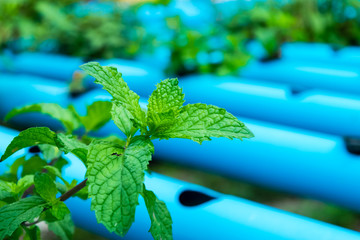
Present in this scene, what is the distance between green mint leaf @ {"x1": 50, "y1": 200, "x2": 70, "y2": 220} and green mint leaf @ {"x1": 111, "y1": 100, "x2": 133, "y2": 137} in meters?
0.15

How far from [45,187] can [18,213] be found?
0.18 feet

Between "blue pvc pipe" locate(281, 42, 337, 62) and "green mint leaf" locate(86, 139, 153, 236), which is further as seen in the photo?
"blue pvc pipe" locate(281, 42, 337, 62)

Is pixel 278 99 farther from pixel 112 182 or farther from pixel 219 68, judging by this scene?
pixel 112 182

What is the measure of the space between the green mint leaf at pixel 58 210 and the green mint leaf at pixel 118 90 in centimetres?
17

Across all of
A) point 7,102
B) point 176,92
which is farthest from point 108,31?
point 176,92

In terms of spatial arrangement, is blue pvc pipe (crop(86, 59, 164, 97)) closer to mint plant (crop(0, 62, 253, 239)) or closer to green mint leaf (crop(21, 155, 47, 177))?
green mint leaf (crop(21, 155, 47, 177))

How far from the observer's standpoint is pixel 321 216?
5.03 feet

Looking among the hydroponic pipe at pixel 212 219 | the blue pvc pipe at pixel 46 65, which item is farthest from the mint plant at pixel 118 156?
the blue pvc pipe at pixel 46 65

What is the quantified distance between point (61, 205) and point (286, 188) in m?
0.89

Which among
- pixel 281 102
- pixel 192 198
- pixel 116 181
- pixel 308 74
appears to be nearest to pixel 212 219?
pixel 192 198

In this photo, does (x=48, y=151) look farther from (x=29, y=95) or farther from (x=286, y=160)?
(x=29, y=95)

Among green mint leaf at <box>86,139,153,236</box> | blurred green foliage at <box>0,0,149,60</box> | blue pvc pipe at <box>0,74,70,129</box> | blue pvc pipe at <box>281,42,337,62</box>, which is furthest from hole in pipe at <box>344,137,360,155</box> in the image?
blurred green foliage at <box>0,0,149,60</box>

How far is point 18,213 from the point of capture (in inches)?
22.9

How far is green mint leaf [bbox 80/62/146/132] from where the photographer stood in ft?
1.97
